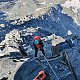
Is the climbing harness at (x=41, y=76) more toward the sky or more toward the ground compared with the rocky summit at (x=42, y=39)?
more toward the sky

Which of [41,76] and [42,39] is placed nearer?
[41,76]

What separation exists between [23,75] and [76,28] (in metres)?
25.0

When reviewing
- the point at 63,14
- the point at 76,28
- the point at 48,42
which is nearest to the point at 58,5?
the point at 63,14

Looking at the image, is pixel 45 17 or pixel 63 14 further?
pixel 63 14

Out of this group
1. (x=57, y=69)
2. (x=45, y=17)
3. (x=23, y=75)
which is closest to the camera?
(x=23, y=75)

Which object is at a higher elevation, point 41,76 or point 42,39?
point 41,76

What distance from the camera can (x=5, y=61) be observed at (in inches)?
497

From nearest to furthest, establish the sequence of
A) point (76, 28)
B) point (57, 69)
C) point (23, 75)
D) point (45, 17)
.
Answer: point (23, 75) → point (57, 69) → point (45, 17) → point (76, 28)

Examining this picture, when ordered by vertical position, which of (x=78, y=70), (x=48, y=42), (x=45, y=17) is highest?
(x=78, y=70)

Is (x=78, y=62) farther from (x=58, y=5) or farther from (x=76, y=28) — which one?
(x=58, y=5)

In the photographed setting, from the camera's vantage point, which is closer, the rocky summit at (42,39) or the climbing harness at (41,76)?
the climbing harness at (41,76)

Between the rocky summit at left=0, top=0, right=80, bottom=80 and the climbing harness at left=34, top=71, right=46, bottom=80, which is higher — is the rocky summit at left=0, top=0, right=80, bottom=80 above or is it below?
below

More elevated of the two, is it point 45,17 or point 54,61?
point 54,61

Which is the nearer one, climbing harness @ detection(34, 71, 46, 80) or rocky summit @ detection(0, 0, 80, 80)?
climbing harness @ detection(34, 71, 46, 80)
